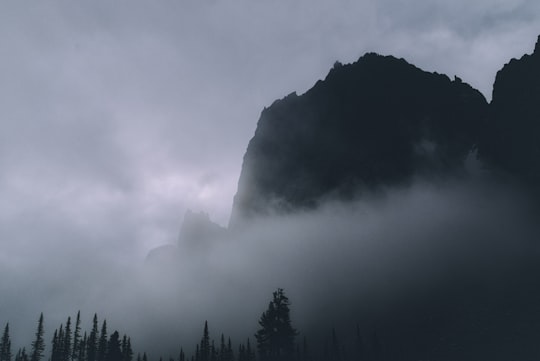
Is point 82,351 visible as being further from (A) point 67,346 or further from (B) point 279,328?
(B) point 279,328

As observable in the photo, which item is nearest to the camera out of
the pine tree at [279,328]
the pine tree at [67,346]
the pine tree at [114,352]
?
the pine tree at [279,328]

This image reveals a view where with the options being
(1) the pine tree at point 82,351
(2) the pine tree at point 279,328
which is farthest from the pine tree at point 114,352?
(2) the pine tree at point 279,328

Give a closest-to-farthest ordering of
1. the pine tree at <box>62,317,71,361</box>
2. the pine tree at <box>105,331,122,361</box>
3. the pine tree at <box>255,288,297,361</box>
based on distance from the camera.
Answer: the pine tree at <box>255,288,297,361</box>
the pine tree at <box>105,331,122,361</box>
the pine tree at <box>62,317,71,361</box>

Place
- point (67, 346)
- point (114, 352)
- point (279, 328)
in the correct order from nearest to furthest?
point (279, 328)
point (114, 352)
point (67, 346)

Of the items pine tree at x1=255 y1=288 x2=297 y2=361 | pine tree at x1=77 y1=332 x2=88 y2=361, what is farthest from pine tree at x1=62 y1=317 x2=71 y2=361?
pine tree at x1=255 y1=288 x2=297 y2=361

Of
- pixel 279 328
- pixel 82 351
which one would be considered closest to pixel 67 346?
pixel 82 351

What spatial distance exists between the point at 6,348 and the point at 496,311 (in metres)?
188

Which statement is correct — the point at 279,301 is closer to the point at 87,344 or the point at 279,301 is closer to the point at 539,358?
the point at 87,344

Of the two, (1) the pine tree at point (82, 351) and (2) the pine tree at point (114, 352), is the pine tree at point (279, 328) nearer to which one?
(2) the pine tree at point (114, 352)

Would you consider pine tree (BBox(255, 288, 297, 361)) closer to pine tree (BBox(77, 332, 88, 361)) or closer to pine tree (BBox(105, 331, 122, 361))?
pine tree (BBox(105, 331, 122, 361))

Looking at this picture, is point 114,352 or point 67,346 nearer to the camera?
point 114,352

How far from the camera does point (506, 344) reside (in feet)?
570

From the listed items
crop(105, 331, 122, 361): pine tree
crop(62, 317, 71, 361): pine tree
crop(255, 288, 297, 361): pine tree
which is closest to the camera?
crop(255, 288, 297, 361): pine tree

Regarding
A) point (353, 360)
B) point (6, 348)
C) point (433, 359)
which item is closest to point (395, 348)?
point (433, 359)
